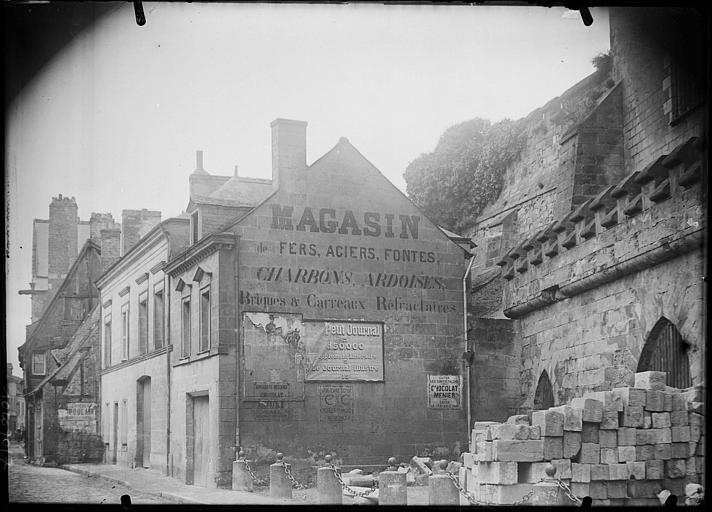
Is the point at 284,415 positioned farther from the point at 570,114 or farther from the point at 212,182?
the point at 570,114

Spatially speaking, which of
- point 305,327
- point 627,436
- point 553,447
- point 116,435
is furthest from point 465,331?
point 116,435

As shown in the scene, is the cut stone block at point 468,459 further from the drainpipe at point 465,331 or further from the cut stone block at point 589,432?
the cut stone block at point 589,432

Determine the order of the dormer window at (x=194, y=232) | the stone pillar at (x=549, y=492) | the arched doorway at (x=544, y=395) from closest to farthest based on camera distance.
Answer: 1. the stone pillar at (x=549, y=492)
2. the dormer window at (x=194, y=232)
3. the arched doorway at (x=544, y=395)

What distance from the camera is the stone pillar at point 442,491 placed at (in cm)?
854

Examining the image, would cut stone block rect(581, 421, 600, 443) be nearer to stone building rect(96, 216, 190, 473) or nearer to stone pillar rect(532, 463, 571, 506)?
stone pillar rect(532, 463, 571, 506)

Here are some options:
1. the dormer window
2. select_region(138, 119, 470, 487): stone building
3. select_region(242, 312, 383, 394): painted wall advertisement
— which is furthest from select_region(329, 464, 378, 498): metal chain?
the dormer window

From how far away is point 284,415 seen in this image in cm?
891

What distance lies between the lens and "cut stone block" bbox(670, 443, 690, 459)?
8445mm

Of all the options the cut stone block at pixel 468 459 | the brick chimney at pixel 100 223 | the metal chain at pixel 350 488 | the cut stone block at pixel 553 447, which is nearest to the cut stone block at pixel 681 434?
the cut stone block at pixel 553 447

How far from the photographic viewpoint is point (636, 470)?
8.55 m

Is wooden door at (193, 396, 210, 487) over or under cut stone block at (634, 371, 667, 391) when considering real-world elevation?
under

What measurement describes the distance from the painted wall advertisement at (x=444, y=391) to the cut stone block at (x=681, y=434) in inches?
76.8

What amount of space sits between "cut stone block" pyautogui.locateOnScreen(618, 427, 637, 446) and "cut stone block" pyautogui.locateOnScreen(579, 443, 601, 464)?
0.21 metres

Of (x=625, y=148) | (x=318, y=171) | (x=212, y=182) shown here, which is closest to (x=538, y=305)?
(x=625, y=148)
